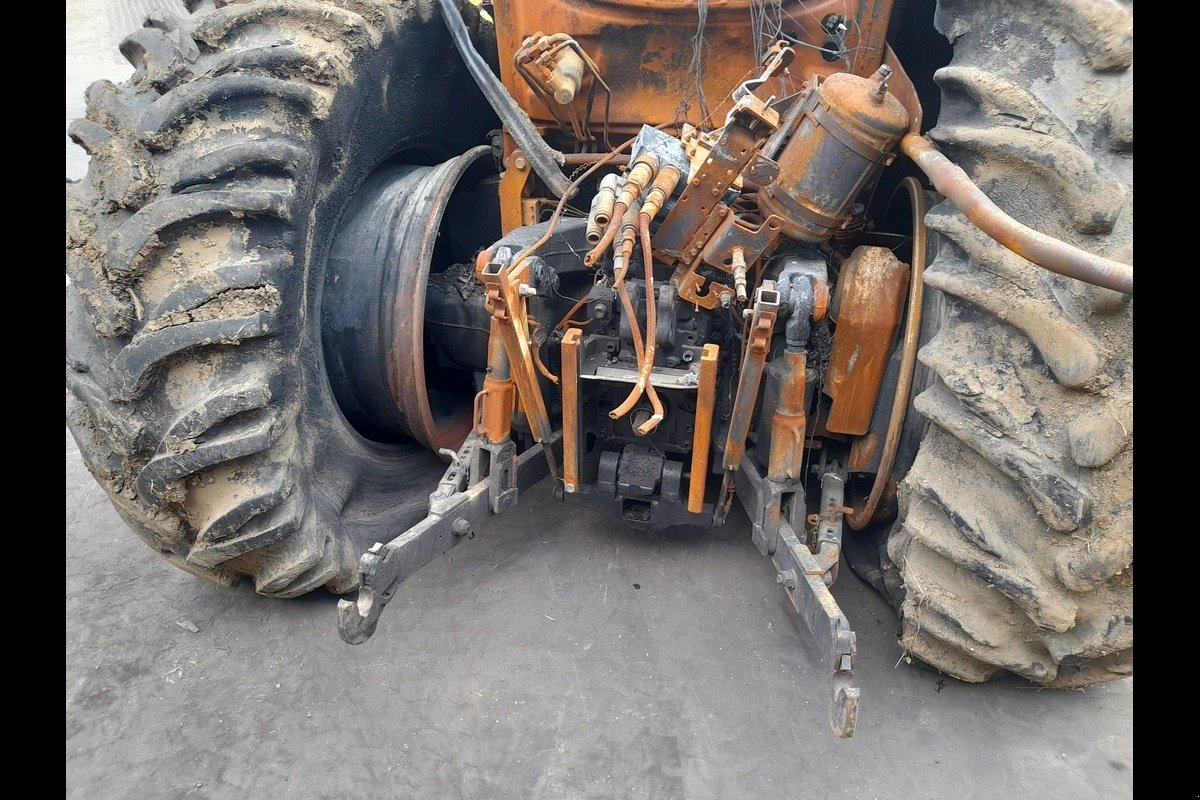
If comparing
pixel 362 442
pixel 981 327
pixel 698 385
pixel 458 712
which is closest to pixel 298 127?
pixel 362 442

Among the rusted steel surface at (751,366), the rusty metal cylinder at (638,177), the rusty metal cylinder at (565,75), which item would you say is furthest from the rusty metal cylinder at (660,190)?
the rusty metal cylinder at (565,75)

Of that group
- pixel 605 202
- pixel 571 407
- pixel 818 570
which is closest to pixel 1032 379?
pixel 818 570

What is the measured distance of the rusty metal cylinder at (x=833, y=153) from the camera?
181 cm

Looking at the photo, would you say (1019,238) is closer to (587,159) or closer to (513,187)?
(587,159)

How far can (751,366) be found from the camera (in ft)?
5.73

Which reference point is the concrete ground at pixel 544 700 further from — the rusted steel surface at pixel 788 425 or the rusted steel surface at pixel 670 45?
the rusted steel surface at pixel 670 45

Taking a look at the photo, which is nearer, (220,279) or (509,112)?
(220,279)

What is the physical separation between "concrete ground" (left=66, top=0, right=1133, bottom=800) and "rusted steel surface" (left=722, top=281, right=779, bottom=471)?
0.57 m

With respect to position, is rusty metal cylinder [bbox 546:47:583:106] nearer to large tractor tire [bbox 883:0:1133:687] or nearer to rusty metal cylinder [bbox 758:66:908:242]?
rusty metal cylinder [bbox 758:66:908:242]

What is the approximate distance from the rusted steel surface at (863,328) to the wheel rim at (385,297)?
1229 mm

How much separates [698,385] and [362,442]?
1189mm

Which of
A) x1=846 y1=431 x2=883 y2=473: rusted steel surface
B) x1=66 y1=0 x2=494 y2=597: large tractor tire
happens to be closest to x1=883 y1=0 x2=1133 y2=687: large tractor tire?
x1=846 y1=431 x2=883 y2=473: rusted steel surface

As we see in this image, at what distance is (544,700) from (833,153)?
163 cm

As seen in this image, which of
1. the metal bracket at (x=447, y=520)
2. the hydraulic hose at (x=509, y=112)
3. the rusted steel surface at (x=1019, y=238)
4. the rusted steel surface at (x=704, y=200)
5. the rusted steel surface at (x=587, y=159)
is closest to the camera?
the rusted steel surface at (x=1019, y=238)
